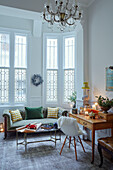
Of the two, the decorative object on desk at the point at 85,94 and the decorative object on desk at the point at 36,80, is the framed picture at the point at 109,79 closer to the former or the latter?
the decorative object on desk at the point at 85,94

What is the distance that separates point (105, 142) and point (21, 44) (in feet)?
15.6

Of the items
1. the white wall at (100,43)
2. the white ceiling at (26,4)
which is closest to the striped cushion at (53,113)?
the white wall at (100,43)

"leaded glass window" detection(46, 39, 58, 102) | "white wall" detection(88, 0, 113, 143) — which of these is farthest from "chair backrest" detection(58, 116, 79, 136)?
"leaded glass window" detection(46, 39, 58, 102)

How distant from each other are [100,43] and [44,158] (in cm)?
317

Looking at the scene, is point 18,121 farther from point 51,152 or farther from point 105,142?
point 105,142

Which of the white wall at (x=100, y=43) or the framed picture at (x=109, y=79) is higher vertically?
the white wall at (x=100, y=43)

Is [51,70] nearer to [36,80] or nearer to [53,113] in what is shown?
[36,80]

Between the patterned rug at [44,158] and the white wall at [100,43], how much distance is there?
33.2 inches

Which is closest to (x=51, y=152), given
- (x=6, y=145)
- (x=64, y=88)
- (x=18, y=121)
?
(x=6, y=145)

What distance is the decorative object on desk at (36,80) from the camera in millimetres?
5547

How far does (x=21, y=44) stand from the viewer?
Result: 223 inches

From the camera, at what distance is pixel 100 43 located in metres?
3.74

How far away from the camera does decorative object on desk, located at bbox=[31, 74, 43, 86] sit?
5547mm

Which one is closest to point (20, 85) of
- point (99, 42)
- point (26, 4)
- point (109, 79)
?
point (26, 4)
